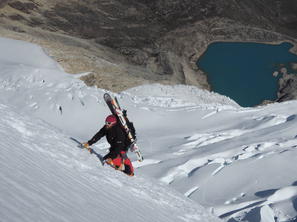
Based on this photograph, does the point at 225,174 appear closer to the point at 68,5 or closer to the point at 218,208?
the point at 218,208

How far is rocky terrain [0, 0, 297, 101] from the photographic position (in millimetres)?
20172

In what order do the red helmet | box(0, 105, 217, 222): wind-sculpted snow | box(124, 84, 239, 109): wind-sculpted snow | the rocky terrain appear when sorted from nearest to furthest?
box(0, 105, 217, 222): wind-sculpted snow, the red helmet, box(124, 84, 239, 109): wind-sculpted snow, the rocky terrain

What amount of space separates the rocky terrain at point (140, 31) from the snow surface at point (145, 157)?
198 centimetres

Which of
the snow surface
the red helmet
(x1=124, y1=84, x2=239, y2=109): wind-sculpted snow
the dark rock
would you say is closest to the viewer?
the snow surface

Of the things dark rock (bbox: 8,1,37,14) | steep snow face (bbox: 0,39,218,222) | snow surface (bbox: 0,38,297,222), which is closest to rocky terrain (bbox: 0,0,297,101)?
dark rock (bbox: 8,1,37,14)

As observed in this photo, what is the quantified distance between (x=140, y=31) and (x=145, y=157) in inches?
862

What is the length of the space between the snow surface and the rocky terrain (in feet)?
6.48

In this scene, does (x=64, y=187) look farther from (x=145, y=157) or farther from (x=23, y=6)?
(x=23, y=6)

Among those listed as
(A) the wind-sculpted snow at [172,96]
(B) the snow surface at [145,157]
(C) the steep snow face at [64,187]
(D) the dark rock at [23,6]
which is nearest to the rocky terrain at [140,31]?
(D) the dark rock at [23,6]

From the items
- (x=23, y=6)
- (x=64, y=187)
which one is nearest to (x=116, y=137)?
(x=64, y=187)

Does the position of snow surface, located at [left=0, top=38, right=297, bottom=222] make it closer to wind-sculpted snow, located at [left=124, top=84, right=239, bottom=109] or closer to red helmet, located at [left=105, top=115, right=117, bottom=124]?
wind-sculpted snow, located at [left=124, top=84, right=239, bottom=109]

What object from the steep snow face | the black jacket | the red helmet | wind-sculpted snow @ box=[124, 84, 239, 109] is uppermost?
wind-sculpted snow @ box=[124, 84, 239, 109]

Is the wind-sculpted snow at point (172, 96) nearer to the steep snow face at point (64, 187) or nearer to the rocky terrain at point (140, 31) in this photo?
the rocky terrain at point (140, 31)

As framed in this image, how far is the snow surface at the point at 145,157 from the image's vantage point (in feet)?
14.3
